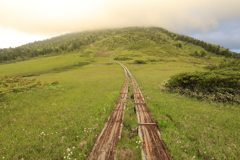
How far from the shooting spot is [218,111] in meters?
12.1

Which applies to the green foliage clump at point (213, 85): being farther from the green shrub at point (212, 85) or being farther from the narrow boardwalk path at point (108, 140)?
the narrow boardwalk path at point (108, 140)

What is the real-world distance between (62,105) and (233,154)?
53.4 feet

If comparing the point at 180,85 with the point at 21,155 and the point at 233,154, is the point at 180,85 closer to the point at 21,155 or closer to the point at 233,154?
the point at 233,154

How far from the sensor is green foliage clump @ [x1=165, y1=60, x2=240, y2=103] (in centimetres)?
1416

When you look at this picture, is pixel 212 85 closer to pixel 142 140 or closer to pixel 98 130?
pixel 142 140

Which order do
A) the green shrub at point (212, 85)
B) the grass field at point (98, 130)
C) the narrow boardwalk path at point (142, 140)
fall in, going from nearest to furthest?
the narrow boardwalk path at point (142, 140)
the grass field at point (98, 130)
the green shrub at point (212, 85)

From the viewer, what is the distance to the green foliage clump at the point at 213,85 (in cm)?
1416

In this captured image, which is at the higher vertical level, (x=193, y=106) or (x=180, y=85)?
(x=180, y=85)

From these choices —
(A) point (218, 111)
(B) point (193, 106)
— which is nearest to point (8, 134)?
(B) point (193, 106)

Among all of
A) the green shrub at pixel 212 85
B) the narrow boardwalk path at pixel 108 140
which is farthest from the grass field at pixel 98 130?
the green shrub at pixel 212 85

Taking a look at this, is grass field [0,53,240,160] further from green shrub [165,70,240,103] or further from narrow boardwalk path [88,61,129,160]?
green shrub [165,70,240,103]

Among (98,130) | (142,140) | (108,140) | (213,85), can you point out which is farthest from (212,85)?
(98,130)

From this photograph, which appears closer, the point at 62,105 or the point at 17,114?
the point at 17,114

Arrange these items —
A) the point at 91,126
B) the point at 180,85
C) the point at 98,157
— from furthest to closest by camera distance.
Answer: the point at 180,85 < the point at 91,126 < the point at 98,157
